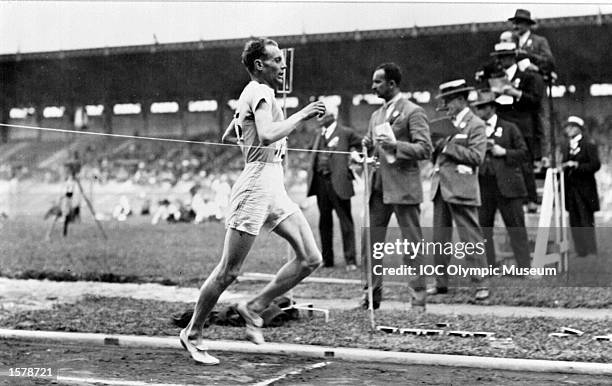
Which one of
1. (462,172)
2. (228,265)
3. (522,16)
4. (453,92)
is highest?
(522,16)

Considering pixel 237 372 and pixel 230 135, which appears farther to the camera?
pixel 230 135

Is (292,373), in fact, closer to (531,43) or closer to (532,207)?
(531,43)

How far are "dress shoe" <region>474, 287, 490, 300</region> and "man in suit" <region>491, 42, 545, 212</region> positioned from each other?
4.79 ft

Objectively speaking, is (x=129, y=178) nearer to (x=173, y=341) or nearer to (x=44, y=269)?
(x=44, y=269)

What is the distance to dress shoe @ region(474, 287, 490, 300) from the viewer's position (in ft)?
28.6

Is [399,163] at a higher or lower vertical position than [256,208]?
higher

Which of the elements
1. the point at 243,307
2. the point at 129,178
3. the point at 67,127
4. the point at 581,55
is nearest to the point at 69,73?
the point at 67,127

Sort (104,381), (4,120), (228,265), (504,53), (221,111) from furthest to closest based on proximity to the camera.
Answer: (4,120), (504,53), (221,111), (228,265), (104,381)

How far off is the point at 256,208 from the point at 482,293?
3349mm

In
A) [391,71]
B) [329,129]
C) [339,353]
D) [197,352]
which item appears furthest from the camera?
[329,129]

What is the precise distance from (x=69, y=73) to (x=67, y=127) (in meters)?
0.66

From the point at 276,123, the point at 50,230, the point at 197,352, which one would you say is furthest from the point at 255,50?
the point at 50,230

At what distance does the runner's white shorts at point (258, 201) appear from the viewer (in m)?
6.01

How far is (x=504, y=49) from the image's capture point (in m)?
9.27
